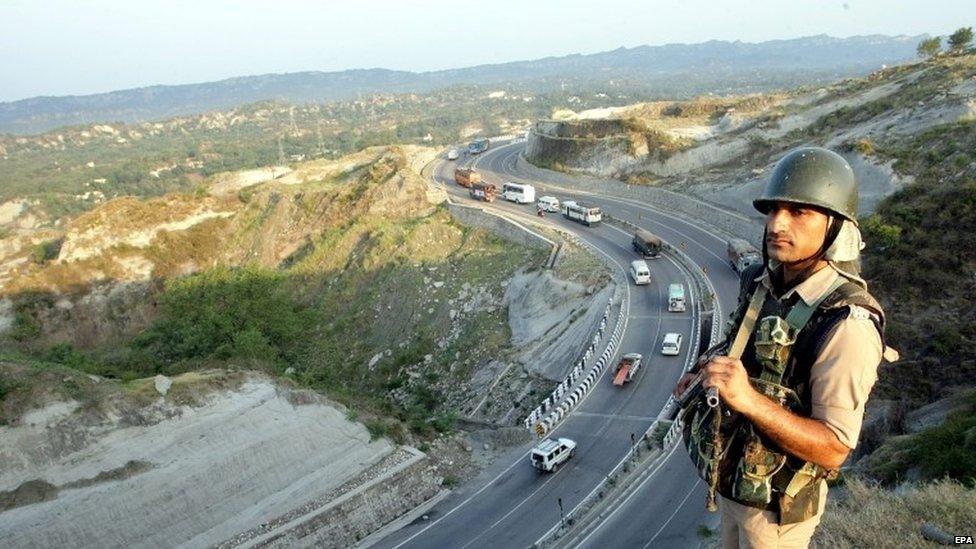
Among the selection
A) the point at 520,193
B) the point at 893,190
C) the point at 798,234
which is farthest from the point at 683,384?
the point at 520,193

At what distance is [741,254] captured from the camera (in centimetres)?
3102

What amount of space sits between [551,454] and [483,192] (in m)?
33.5

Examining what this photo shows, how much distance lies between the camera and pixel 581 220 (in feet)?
136

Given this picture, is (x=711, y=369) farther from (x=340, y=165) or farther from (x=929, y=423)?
(x=340, y=165)

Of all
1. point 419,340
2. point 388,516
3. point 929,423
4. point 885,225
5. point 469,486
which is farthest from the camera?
point 419,340

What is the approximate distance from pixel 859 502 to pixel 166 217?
5790cm

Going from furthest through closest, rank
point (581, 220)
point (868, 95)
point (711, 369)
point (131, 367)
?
point (868, 95)
point (581, 220)
point (131, 367)
point (711, 369)

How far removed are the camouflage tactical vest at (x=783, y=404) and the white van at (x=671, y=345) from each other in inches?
863

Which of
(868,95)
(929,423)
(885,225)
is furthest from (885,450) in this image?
(868,95)

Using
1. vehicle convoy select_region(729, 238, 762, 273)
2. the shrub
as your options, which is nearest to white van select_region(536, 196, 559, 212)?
vehicle convoy select_region(729, 238, 762, 273)

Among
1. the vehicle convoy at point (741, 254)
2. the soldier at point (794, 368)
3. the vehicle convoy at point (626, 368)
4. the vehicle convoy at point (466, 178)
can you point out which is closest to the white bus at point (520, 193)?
the vehicle convoy at point (466, 178)

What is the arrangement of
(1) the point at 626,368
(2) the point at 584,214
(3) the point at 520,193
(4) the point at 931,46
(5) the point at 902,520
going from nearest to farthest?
(5) the point at 902,520 → (1) the point at 626,368 → (2) the point at 584,214 → (3) the point at 520,193 → (4) the point at 931,46

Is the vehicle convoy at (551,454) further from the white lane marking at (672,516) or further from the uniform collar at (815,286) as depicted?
the uniform collar at (815,286)

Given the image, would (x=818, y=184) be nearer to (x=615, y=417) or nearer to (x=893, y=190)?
(x=615, y=417)
